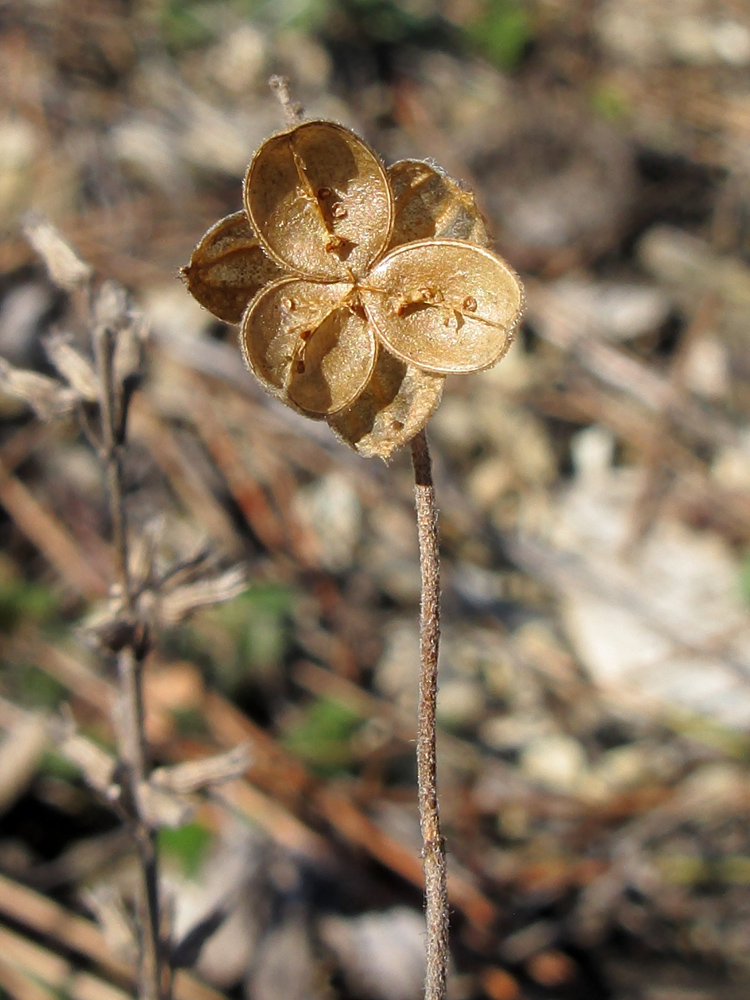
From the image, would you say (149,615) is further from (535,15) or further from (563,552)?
(535,15)

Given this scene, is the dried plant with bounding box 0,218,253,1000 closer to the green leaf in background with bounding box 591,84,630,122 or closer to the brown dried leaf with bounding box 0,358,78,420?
the brown dried leaf with bounding box 0,358,78,420

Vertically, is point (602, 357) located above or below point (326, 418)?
above

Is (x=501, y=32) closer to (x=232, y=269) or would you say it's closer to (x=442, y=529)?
(x=442, y=529)

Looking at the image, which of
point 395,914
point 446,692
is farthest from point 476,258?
point 446,692

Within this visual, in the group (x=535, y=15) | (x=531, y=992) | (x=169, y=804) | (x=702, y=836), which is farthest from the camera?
(x=535, y=15)

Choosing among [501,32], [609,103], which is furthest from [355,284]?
[501,32]

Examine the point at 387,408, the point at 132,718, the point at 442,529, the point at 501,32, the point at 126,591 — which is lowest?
the point at 132,718

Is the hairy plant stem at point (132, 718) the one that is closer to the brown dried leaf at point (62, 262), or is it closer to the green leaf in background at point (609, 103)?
the brown dried leaf at point (62, 262)
